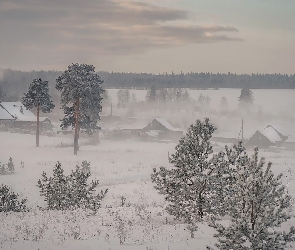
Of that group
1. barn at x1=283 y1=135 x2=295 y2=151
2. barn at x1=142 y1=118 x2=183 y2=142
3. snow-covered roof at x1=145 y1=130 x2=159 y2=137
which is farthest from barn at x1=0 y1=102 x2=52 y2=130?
barn at x1=283 y1=135 x2=295 y2=151

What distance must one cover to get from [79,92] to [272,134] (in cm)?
4559

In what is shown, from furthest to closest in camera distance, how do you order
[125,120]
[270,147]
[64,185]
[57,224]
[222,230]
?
[125,120], [270,147], [64,185], [57,224], [222,230]

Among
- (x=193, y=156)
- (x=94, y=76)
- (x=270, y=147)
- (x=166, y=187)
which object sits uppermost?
(x=94, y=76)

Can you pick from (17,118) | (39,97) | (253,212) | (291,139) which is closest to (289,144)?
(291,139)

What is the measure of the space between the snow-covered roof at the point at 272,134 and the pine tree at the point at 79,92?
40.6 metres

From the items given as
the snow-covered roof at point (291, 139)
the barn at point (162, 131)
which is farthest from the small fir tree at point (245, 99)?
the snow-covered roof at point (291, 139)

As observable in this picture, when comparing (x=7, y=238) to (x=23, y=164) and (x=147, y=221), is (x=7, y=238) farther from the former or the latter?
(x=23, y=164)

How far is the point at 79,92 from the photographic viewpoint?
146 ft

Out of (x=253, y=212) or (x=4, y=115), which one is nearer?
(x=253, y=212)

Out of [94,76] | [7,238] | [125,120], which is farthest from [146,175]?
[125,120]

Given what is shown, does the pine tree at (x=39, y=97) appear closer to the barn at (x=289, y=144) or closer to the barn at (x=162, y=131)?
the barn at (x=162, y=131)

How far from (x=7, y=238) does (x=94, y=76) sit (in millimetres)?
35581

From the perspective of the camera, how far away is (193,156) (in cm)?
1439

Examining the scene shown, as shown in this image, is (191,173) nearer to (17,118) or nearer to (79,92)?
(79,92)
